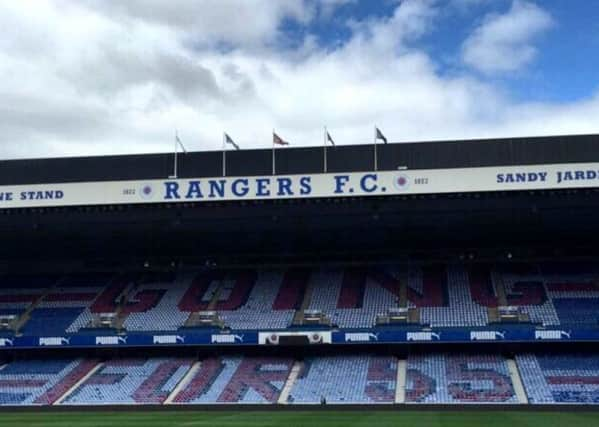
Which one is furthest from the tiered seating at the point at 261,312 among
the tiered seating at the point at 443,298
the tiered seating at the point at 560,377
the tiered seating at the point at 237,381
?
the tiered seating at the point at 560,377

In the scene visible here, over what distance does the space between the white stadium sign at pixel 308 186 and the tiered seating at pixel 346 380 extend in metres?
8.93

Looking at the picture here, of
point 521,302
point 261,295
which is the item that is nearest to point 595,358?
point 521,302

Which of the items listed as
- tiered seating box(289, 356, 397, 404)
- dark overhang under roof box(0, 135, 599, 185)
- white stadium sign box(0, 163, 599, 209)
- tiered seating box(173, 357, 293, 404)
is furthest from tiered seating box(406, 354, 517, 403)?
dark overhang under roof box(0, 135, 599, 185)

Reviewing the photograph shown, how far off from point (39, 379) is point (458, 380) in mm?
21695

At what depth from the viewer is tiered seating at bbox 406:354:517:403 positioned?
1399 inches

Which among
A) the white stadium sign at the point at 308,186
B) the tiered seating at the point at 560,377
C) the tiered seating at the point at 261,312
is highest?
the white stadium sign at the point at 308,186

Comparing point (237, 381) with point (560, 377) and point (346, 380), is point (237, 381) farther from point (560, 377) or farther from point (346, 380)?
point (560, 377)

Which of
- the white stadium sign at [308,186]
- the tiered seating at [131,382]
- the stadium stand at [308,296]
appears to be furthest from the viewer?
the stadium stand at [308,296]

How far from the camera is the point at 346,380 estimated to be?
38.4m

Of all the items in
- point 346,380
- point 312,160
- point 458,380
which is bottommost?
point 458,380

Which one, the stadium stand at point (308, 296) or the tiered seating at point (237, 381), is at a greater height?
the stadium stand at point (308, 296)

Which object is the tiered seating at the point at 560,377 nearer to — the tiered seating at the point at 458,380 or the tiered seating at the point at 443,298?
the tiered seating at the point at 458,380

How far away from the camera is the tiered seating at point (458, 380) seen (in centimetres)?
3553

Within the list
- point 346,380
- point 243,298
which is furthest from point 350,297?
point 346,380
